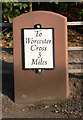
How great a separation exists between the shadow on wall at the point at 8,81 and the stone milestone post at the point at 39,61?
369 mm

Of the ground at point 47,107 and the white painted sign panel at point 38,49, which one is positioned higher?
the white painted sign panel at point 38,49

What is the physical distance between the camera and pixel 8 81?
6.18m

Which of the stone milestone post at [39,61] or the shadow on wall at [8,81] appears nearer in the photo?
the stone milestone post at [39,61]

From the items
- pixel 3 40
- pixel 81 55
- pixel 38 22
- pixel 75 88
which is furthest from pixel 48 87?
pixel 3 40

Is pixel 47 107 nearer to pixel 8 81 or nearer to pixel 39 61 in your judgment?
pixel 39 61

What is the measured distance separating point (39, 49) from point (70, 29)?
5711 millimetres

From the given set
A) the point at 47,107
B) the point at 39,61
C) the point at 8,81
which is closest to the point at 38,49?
the point at 39,61

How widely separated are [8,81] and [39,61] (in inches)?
43.7

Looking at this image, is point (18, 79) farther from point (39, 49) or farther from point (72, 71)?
point (72, 71)

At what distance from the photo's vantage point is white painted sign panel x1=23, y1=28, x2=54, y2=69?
5348mm

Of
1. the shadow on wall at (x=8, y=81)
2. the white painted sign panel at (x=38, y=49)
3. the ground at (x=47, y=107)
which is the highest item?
the white painted sign panel at (x=38, y=49)

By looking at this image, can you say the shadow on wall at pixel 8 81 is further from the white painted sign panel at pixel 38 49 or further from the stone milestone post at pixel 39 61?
the white painted sign panel at pixel 38 49

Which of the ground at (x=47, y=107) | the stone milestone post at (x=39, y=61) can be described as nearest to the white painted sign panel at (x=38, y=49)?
the stone milestone post at (x=39, y=61)

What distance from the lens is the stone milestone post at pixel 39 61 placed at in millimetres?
5316
